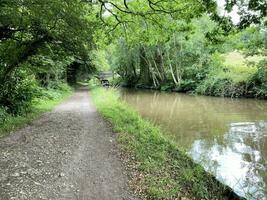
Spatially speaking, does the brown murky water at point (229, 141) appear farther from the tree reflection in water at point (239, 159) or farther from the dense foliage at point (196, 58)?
the dense foliage at point (196, 58)

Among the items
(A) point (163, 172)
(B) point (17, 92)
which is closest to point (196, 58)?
(B) point (17, 92)

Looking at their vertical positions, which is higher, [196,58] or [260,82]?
[196,58]

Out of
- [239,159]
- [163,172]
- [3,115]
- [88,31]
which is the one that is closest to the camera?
[163,172]

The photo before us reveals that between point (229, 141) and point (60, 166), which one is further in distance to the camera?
point (229, 141)

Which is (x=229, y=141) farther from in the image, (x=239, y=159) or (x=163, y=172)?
(x=163, y=172)

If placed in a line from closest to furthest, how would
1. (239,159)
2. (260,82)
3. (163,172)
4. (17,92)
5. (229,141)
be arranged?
(163,172), (239,159), (229,141), (17,92), (260,82)

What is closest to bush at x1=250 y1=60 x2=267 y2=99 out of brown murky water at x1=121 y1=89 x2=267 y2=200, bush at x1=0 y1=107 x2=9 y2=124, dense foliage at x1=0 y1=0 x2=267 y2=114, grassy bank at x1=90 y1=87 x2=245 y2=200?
dense foliage at x1=0 y1=0 x2=267 y2=114

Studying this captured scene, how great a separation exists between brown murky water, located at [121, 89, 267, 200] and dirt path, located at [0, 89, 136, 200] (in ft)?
8.57

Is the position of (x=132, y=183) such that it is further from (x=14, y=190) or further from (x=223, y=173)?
(x=223, y=173)

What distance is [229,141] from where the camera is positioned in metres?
11.0

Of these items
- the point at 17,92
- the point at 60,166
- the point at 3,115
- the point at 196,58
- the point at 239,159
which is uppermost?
the point at 196,58

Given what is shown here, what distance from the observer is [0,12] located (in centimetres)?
1000

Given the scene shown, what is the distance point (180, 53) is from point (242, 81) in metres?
9.45

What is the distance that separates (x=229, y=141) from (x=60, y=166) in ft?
21.0
